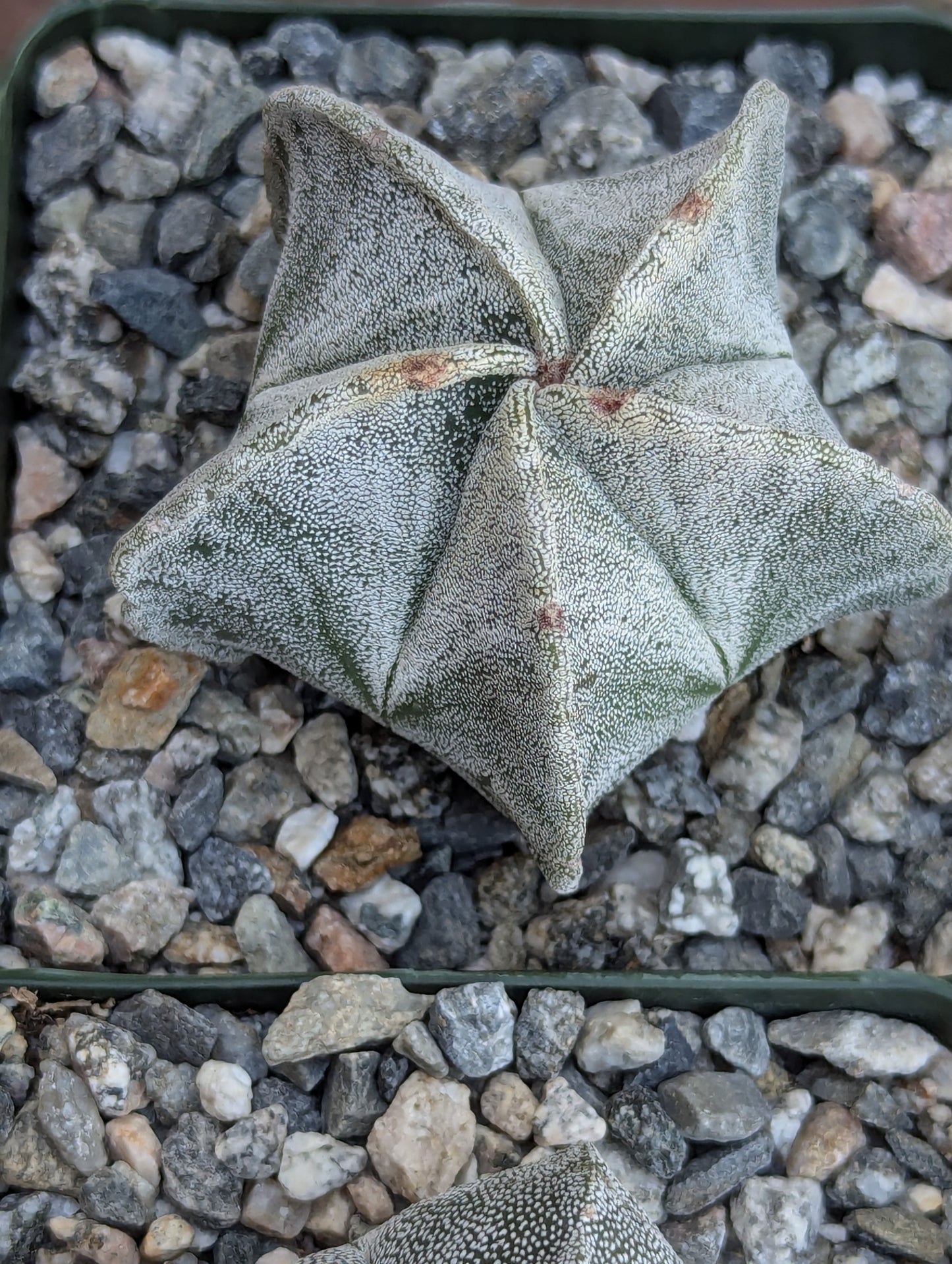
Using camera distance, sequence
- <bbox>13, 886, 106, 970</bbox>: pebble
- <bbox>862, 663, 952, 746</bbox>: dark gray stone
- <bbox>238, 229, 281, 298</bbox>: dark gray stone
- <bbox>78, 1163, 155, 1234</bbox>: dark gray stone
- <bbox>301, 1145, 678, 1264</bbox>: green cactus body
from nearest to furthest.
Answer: <bbox>301, 1145, 678, 1264</bbox>: green cactus body → <bbox>78, 1163, 155, 1234</bbox>: dark gray stone → <bbox>13, 886, 106, 970</bbox>: pebble → <bbox>862, 663, 952, 746</bbox>: dark gray stone → <bbox>238, 229, 281, 298</bbox>: dark gray stone

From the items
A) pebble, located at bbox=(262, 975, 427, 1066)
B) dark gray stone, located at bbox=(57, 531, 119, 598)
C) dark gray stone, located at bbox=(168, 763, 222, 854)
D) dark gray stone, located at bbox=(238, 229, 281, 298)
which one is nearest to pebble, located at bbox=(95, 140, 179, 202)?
dark gray stone, located at bbox=(238, 229, 281, 298)

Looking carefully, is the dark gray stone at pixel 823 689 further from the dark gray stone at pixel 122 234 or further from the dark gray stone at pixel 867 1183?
the dark gray stone at pixel 122 234

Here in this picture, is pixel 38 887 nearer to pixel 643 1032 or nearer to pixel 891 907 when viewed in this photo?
pixel 643 1032

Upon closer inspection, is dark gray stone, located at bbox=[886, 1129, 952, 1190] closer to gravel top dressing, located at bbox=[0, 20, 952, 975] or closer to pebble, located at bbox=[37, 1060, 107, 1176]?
gravel top dressing, located at bbox=[0, 20, 952, 975]

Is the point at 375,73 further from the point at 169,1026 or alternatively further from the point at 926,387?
the point at 169,1026

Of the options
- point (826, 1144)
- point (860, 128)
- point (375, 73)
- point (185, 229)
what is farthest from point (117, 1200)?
point (860, 128)

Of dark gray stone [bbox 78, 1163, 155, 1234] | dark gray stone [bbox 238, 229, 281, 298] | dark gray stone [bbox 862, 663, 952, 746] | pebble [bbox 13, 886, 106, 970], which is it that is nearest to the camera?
dark gray stone [bbox 78, 1163, 155, 1234]

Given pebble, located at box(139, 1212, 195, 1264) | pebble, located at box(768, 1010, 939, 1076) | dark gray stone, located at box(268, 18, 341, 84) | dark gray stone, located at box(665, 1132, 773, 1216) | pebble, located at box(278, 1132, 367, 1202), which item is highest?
dark gray stone, located at box(268, 18, 341, 84)
